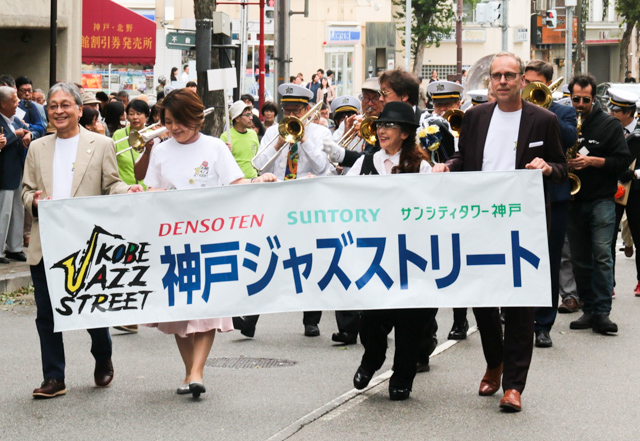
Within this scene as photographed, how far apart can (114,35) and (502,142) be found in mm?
14853

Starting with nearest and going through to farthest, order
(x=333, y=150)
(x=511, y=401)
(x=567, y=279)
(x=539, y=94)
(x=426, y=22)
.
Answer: (x=511, y=401) → (x=539, y=94) → (x=333, y=150) → (x=567, y=279) → (x=426, y=22)

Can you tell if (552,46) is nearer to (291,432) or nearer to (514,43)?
(514,43)

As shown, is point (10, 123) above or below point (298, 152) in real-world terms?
above

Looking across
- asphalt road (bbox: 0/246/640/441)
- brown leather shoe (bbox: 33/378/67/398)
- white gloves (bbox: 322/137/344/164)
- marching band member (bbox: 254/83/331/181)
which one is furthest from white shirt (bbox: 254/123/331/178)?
brown leather shoe (bbox: 33/378/67/398)

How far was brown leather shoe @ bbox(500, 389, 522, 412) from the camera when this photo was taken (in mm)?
6598

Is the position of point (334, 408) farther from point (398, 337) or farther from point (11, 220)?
point (11, 220)

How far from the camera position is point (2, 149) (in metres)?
12.9

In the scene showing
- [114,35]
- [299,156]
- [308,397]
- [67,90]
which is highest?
[114,35]

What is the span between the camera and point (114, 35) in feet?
67.8

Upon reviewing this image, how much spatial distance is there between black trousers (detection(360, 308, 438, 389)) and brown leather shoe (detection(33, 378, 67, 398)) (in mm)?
1931

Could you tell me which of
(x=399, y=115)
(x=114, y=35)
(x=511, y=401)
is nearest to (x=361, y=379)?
(x=511, y=401)

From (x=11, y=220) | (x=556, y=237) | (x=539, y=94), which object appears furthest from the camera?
(x=11, y=220)

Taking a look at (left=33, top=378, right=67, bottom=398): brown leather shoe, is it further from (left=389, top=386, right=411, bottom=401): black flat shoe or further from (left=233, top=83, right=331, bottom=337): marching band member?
(left=233, top=83, right=331, bottom=337): marching band member

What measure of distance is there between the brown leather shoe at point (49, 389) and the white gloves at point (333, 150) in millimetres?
2980
